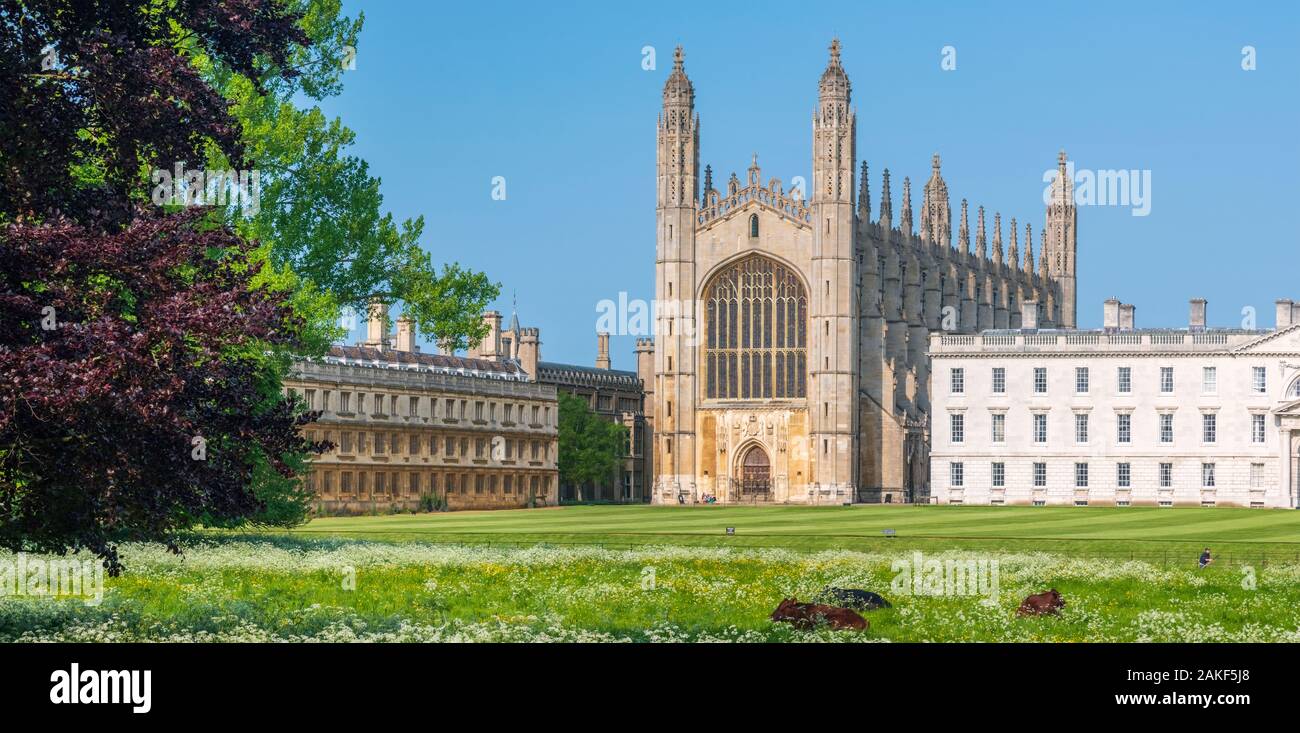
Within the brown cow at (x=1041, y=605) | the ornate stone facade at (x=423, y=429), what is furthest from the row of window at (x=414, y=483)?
the brown cow at (x=1041, y=605)

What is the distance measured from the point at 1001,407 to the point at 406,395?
29.1 meters

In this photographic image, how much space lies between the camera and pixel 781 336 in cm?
10069

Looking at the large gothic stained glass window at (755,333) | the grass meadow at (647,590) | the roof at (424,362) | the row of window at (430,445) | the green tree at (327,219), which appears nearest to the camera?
the grass meadow at (647,590)

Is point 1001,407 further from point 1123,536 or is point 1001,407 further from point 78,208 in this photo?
point 78,208

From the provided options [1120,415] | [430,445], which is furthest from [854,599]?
[430,445]

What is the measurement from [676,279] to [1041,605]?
77814mm

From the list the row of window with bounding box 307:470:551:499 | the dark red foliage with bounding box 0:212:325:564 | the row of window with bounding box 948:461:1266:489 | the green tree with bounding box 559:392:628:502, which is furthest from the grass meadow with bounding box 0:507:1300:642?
the green tree with bounding box 559:392:628:502

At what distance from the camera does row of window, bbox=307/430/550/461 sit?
91738 millimetres

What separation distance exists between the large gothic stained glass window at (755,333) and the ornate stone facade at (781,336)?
7cm

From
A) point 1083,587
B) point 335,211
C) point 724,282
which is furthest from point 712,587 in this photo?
point 724,282

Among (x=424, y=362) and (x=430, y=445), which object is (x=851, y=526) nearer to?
(x=430, y=445)

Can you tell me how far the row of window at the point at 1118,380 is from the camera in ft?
286

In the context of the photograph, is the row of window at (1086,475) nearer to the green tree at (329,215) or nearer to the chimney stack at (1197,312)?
the chimney stack at (1197,312)
